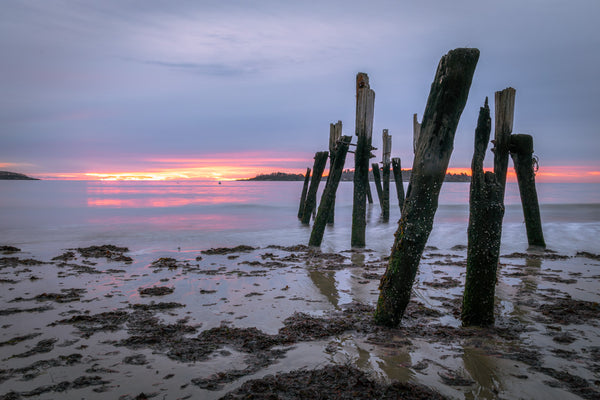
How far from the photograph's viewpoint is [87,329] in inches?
165

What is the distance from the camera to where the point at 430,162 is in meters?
4.01

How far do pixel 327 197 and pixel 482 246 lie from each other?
20.2ft

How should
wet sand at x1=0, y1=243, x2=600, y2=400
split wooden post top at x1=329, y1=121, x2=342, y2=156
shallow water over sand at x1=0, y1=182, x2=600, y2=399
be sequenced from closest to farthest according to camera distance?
wet sand at x1=0, y1=243, x2=600, y2=400, shallow water over sand at x1=0, y1=182, x2=600, y2=399, split wooden post top at x1=329, y1=121, x2=342, y2=156

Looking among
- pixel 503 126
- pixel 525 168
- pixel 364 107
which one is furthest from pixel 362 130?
pixel 525 168

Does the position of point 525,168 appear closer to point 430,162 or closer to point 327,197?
point 327,197

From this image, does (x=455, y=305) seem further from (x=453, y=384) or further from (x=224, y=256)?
(x=224, y=256)

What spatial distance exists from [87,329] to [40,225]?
14365 mm

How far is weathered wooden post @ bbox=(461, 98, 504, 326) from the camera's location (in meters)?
3.98

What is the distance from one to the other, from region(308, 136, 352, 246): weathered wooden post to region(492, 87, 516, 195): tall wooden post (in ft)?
12.4

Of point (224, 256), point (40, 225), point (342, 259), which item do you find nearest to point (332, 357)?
point (342, 259)

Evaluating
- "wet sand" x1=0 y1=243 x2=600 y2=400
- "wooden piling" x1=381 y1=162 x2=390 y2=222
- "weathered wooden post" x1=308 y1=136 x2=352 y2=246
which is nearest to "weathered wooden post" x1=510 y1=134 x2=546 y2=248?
"wet sand" x1=0 y1=243 x2=600 y2=400

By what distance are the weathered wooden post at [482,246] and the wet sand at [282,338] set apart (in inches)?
8.8

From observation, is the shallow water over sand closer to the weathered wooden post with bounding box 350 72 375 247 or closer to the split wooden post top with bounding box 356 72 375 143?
the weathered wooden post with bounding box 350 72 375 247

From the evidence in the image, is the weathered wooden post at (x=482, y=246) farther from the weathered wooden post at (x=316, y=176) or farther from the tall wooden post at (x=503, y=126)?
the weathered wooden post at (x=316, y=176)
